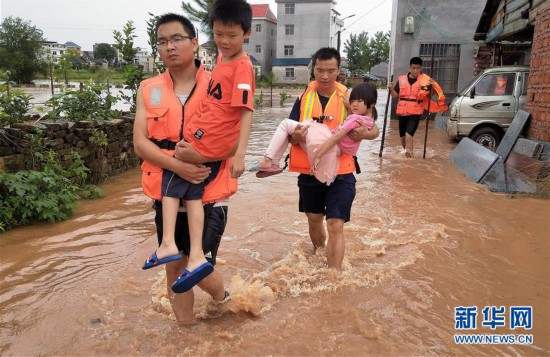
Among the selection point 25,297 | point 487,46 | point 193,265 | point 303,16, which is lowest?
point 25,297

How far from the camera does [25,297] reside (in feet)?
12.2

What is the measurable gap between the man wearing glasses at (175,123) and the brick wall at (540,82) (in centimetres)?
653

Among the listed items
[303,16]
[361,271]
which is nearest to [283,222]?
[361,271]

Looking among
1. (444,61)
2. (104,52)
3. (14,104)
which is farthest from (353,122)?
(104,52)

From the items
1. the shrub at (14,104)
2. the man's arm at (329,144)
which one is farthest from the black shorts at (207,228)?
the shrub at (14,104)

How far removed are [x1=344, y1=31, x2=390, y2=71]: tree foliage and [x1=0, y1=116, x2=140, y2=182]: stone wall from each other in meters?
58.5

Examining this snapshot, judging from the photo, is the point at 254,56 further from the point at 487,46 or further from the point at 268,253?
the point at 268,253

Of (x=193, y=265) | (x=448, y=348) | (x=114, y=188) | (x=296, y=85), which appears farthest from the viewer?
(x=296, y=85)

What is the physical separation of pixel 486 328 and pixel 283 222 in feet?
9.42

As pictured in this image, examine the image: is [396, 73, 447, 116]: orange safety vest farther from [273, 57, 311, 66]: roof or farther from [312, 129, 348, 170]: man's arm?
[273, 57, 311, 66]: roof

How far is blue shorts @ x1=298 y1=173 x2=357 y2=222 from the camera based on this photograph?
3691mm

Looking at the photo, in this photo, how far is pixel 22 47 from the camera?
49438 millimetres

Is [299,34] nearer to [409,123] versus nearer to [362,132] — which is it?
[409,123]

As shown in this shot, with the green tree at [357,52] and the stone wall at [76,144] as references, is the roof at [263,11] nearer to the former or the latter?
the green tree at [357,52]
